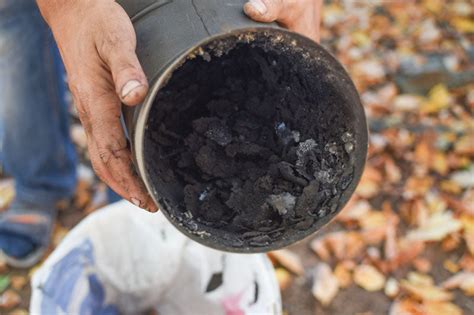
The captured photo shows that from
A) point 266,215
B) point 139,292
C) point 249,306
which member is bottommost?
point 139,292

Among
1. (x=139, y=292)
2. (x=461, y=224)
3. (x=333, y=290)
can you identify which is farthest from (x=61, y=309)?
(x=461, y=224)

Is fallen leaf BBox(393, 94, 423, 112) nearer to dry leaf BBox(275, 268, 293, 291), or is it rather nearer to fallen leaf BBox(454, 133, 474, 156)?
fallen leaf BBox(454, 133, 474, 156)

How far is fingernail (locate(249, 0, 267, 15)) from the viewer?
4.04 feet

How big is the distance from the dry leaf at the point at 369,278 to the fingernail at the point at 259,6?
5.16ft

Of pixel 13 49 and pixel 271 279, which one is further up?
pixel 13 49

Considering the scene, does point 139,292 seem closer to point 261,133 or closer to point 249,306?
point 249,306

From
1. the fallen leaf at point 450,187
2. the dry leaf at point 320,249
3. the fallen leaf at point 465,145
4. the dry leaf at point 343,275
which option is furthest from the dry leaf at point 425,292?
the fallen leaf at point 465,145

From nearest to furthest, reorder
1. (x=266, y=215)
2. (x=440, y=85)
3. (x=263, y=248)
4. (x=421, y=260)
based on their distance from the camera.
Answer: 1. (x=263, y=248)
2. (x=266, y=215)
3. (x=421, y=260)
4. (x=440, y=85)

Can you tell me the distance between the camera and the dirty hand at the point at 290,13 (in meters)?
1.24

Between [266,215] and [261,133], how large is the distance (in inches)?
9.3

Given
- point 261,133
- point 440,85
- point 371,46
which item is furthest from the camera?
point 371,46

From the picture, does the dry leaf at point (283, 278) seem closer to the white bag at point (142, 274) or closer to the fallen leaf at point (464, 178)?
the white bag at point (142, 274)

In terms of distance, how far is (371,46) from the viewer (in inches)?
141

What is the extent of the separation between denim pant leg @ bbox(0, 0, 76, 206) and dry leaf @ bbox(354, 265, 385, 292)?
1.43m
